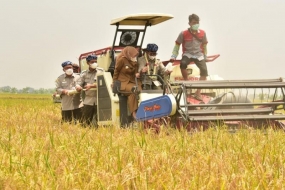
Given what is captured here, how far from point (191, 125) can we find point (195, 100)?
1.27m

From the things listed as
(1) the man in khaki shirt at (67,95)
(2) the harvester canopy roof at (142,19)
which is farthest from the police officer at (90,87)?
(2) the harvester canopy roof at (142,19)

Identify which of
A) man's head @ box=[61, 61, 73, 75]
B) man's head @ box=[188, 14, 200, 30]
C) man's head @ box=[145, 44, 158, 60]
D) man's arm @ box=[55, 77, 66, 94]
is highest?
man's head @ box=[188, 14, 200, 30]

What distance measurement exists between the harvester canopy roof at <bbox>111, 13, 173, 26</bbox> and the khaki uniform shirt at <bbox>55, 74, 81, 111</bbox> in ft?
5.87

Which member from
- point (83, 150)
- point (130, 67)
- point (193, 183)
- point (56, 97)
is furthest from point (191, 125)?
point (56, 97)

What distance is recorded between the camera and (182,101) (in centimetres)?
918

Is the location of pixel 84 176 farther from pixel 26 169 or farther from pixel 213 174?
pixel 213 174

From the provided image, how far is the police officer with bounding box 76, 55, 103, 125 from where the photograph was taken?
11227 mm

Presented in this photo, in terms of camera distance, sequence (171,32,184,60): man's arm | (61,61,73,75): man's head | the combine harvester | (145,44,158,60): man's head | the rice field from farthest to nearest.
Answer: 1. (61,61,73,75): man's head
2. (171,32,184,60): man's arm
3. (145,44,158,60): man's head
4. the combine harvester
5. the rice field

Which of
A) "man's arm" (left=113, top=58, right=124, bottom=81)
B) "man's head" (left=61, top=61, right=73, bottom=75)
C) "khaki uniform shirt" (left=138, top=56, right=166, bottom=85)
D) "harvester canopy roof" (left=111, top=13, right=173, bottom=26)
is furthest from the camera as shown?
"man's head" (left=61, top=61, right=73, bottom=75)

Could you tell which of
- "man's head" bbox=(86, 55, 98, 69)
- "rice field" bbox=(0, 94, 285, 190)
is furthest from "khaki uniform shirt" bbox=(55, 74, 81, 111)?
"rice field" bbox=(0, 94, 285, 190)

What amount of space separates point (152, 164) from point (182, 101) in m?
4.50

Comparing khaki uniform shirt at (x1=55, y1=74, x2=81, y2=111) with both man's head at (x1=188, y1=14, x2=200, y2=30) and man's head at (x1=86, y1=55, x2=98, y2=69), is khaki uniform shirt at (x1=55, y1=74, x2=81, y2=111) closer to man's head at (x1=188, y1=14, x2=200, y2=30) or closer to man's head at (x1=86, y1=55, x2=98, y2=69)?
man's head at (x1=86, y1=55, x2=98, y2=69)

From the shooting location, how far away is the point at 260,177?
13.5 feet

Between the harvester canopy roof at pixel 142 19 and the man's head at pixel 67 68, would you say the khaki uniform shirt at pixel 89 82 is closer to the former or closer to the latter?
the man's head at pixel 67 68
